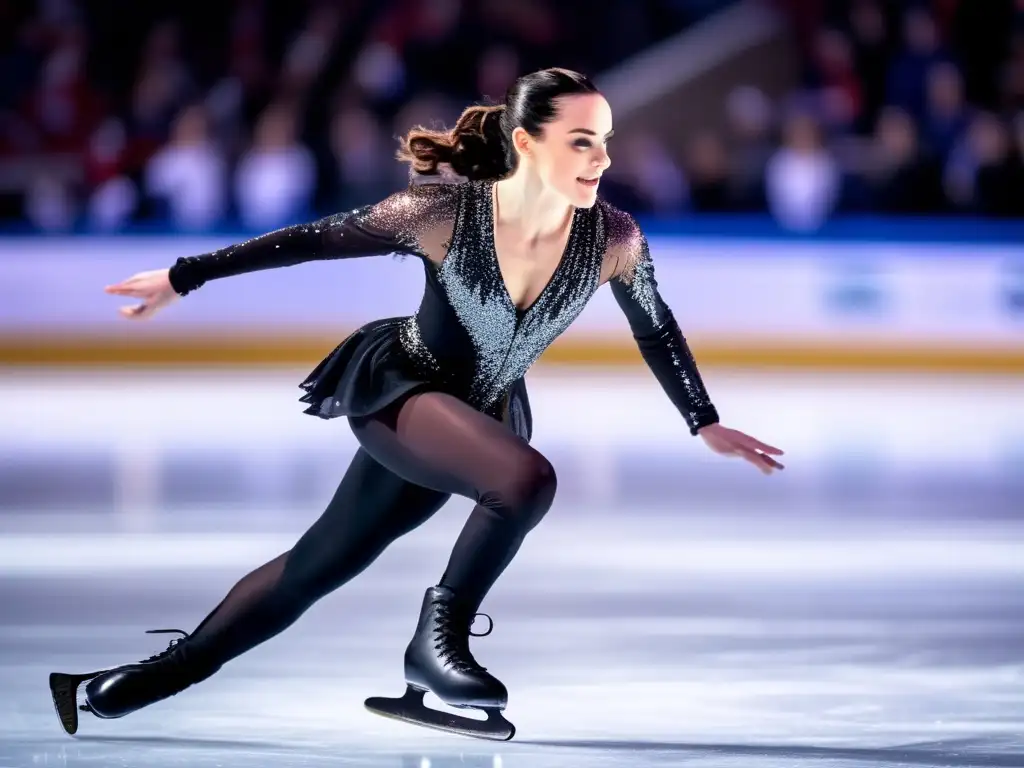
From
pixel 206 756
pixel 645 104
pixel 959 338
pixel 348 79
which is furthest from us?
pixel 645 104

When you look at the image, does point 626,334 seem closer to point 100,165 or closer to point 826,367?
point 826,367

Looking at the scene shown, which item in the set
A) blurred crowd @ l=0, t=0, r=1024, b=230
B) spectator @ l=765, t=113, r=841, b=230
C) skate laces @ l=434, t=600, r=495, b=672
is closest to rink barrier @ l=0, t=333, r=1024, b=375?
blurred crowd @ l=0, t=0, r=1024, b=230

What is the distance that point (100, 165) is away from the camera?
9859 millimetres

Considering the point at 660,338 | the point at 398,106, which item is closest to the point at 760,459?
the point at 660,338

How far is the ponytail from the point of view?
3154mm

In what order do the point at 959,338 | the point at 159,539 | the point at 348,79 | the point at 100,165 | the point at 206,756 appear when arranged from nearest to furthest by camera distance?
the point at 206,756 → the point at 159,539 → the point at 959,338 → the point at 100,165 → the point at 348,79

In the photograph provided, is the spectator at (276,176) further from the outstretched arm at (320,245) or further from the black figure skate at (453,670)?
the black figure skate at (453,670)

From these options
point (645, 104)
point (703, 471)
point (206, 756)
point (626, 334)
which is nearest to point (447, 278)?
point (206, 756)

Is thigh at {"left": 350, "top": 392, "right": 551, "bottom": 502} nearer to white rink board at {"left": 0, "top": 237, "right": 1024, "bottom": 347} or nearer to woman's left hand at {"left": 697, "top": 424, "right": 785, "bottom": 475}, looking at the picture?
woman's left hand at {"left": 697, "top": 424, "right": 785, "bottom": 475}

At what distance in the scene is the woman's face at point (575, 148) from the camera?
301 centimetres

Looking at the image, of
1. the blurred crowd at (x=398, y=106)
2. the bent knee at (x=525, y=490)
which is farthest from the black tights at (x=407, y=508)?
the blurred crowd at (x=398, y=106)

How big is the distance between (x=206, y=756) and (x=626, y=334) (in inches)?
237

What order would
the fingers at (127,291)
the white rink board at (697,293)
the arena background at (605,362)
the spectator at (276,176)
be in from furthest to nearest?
1. the spectator at (276,176)
2. the white rink board at (697,293)
3. the arena background at (605,362)
4. the fingers at (127,291)

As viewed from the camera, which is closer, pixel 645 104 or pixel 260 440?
pixel 260 440
